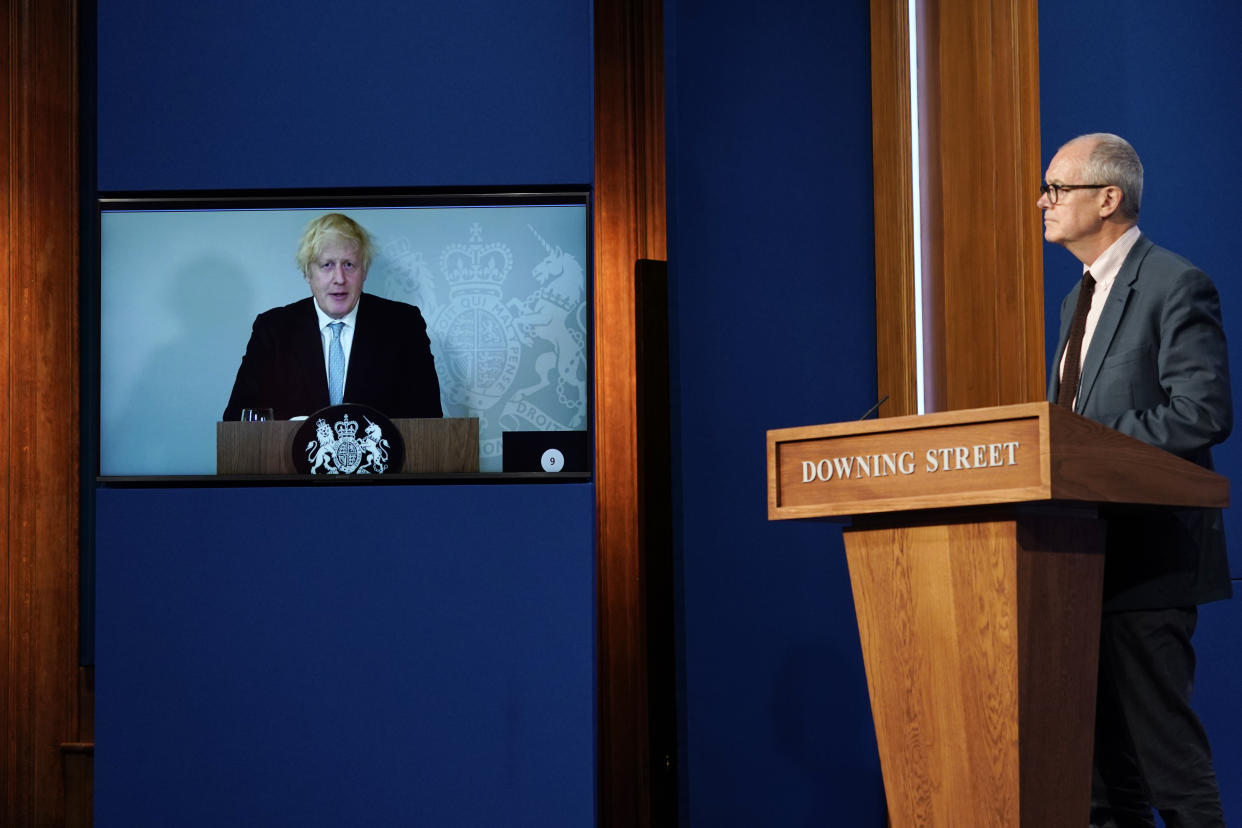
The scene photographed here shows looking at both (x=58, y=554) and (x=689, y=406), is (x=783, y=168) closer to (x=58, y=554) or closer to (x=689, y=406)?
(x=689, y=406)

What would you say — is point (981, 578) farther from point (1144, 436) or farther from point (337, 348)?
point (337, 348)

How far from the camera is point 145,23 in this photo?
3.63m

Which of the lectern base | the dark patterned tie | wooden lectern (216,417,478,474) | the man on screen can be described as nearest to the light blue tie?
the man on screen

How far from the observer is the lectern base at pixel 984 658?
1963 millimetres

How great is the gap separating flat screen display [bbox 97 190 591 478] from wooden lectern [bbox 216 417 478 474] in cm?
5

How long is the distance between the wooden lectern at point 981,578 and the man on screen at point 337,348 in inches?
64.4

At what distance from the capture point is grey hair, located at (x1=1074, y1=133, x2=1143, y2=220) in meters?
2.38

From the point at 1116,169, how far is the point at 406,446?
79.2 inches

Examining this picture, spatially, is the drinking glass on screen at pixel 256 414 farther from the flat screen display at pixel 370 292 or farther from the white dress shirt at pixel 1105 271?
the white dress shirt at pixel 1105 271

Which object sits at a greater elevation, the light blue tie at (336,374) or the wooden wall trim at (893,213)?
the wooden wall trim at (893,213)

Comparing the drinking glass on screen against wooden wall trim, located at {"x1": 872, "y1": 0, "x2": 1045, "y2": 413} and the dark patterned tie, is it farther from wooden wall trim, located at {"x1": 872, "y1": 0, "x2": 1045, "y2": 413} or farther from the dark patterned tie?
the dark patterned tie

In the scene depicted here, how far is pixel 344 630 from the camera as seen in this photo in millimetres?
3432

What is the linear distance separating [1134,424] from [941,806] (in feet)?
2.45

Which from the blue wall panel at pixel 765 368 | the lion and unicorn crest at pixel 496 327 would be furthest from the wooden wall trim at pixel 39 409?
the blue wall panel at pixel 765 368
